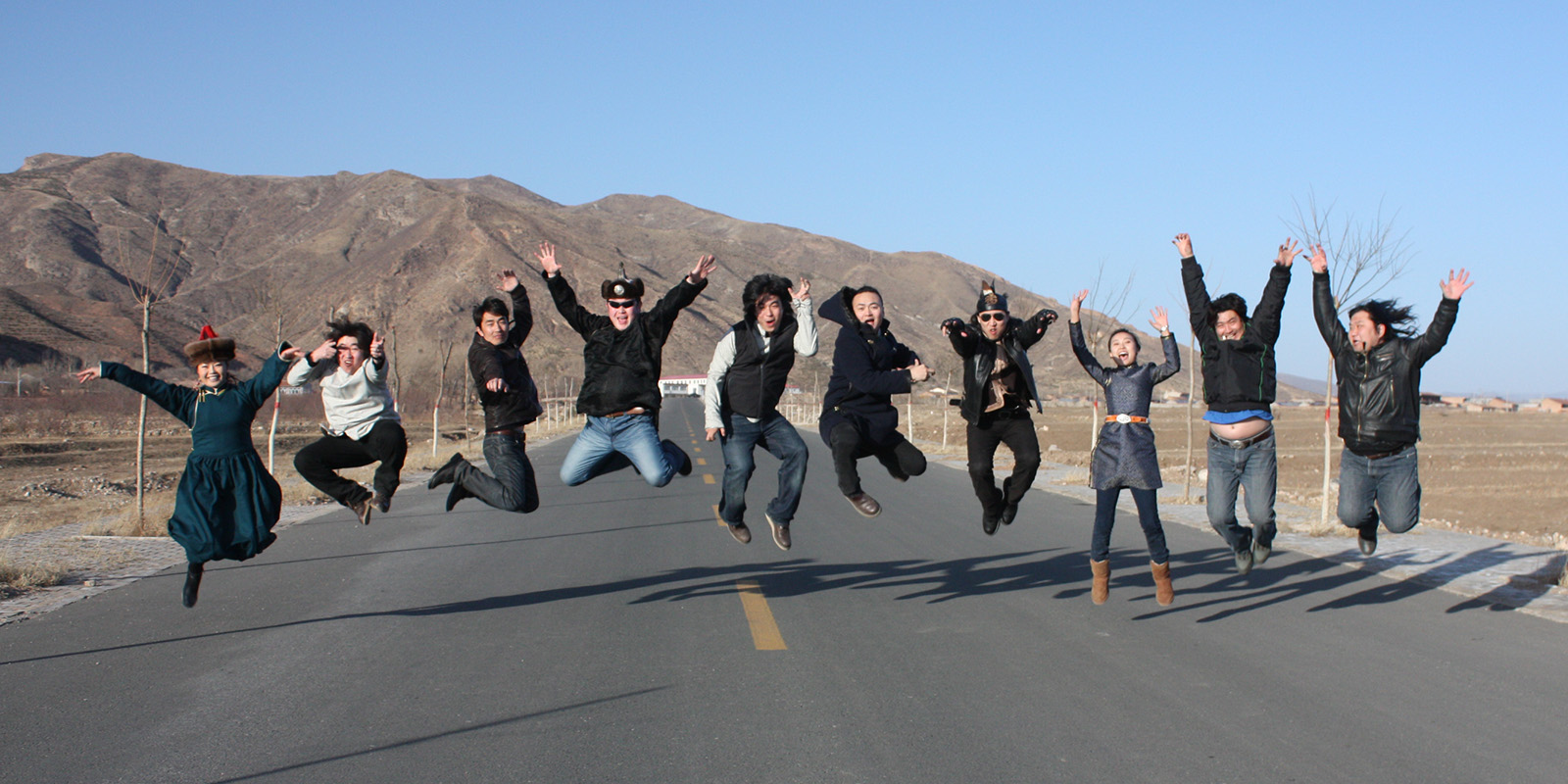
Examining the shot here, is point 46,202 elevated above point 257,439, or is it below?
above

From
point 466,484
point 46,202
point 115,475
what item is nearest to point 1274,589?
point 466,484

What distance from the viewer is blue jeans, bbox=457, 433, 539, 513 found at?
8648 millimetres

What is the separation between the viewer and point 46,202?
190250 millimetres

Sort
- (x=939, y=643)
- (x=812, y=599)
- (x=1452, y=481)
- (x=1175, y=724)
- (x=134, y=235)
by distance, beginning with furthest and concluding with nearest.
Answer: (x=134, y=235)
(x=1452, y=481)
(x=812, y=599)
(x=939, y=643)
(x=1175, y=724)

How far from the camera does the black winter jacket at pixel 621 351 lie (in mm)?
8750

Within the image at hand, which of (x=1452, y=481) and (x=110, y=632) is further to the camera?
(x=1452, y=481)

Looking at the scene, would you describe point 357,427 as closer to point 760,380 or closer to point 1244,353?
point 760,380

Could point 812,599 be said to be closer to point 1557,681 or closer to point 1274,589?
point 1274,589

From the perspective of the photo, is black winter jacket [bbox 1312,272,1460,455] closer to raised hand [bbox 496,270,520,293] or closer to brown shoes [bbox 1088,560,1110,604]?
brown shoes [bbox 1088,560,1110,604]

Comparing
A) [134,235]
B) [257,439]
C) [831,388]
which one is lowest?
[257,439]

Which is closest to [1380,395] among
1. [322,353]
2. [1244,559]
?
[1244,559]

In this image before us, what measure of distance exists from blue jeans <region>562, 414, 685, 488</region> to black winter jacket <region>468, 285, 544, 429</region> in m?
0.49

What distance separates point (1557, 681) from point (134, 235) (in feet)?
678

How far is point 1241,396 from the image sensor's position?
824cm
